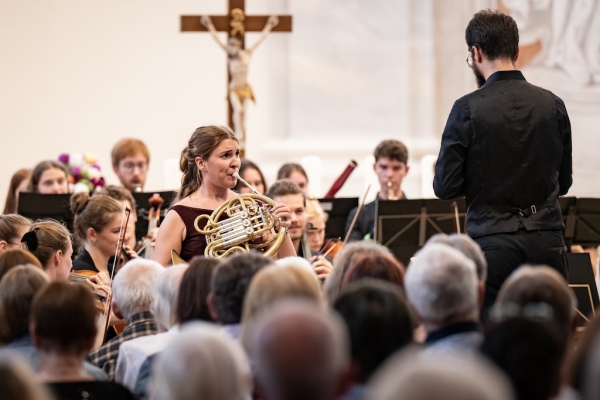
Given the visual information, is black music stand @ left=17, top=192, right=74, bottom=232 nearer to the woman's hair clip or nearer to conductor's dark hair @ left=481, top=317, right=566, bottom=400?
the woman's hair clip

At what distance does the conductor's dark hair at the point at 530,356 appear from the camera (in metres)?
1.97

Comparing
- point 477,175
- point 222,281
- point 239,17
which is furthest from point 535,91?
point 239,17

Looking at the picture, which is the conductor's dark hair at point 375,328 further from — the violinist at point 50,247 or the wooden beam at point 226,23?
the wooden beam at point 226,23

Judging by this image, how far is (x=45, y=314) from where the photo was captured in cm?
241

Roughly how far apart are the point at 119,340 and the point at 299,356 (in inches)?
58.6

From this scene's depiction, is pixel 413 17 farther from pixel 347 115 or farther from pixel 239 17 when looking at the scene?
pixel 239 17

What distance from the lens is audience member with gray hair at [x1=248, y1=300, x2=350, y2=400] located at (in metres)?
1.81

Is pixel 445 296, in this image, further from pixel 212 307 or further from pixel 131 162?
pixel 131 162

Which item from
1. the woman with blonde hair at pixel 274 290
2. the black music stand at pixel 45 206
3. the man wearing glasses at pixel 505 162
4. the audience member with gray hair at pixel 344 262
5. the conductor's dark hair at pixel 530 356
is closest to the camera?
the conductor's dark hair at pixel 530 356

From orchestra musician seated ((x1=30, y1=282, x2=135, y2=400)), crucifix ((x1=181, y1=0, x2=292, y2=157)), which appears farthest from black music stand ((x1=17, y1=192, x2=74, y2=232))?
orchestra musician seated ((x1=30, y1=282, x2=135, y2=400))

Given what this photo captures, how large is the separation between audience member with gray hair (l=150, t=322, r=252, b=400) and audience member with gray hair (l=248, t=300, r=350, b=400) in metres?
0.08

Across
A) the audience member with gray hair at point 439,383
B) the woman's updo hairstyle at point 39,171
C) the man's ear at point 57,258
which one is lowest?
the man's ear at point 57,258

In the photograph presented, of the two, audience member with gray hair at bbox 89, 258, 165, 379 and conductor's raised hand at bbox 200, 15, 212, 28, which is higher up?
conductor's raised hand at bbox 200, 15, 212, 28

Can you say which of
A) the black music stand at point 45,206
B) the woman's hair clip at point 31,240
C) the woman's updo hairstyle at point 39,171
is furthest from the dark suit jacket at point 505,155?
the woman's updo hairstyle at point 39,171
